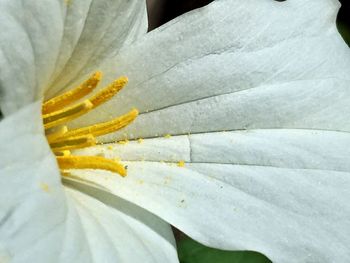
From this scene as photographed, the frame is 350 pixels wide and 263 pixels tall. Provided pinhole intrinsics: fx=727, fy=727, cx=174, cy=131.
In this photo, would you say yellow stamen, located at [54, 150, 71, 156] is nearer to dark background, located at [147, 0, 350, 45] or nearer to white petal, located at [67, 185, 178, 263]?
white petal, located at [67, 185, 178, 263]

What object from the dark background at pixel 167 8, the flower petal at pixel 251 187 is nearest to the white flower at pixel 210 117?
the flower petal at pixel 251 187

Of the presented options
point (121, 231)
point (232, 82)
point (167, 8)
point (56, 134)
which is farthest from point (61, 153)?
point (167, 8)

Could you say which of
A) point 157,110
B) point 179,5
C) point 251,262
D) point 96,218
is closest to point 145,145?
point 157,110

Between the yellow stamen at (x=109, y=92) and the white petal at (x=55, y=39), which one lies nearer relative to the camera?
the white petal at (x=55, y=39)

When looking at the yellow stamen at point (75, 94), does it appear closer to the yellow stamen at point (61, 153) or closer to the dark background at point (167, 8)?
the yellow stamen at point (61, 153)

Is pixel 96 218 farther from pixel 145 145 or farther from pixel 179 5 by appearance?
pixel 179 5

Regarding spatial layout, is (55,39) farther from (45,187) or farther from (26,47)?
(45,187)
